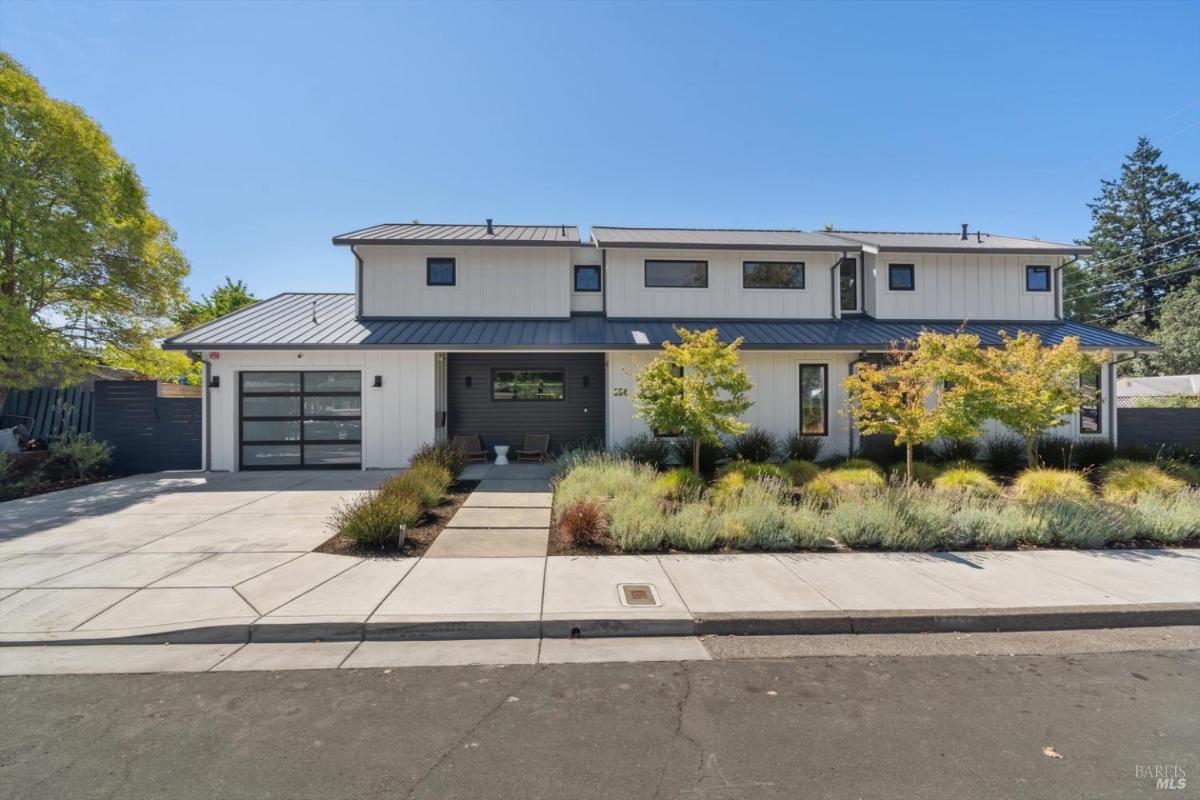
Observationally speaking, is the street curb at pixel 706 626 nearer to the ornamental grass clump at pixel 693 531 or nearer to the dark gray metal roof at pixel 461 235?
the ornamental grass clump at pixel 693 531

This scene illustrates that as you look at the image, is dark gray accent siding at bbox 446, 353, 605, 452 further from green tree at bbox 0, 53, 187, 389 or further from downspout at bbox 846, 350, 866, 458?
green tree at bbox 0, 53, 187, 389

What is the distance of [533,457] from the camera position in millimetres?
13867

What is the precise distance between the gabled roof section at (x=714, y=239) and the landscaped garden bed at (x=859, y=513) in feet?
23.0

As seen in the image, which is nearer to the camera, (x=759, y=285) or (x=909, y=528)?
(x=909, y=528)

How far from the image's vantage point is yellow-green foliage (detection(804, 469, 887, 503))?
27.1ft

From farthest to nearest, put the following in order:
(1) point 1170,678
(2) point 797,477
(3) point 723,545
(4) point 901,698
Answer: (2) point 797,477
(3) point 723,545
(1) point 1170,678
(4) point 901,698

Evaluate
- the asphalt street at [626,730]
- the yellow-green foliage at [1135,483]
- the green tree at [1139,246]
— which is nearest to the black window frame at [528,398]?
the asphalt street at [626,730]

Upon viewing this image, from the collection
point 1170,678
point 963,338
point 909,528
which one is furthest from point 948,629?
point 963,338

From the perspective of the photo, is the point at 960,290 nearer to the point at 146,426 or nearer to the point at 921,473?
the point at 921,473

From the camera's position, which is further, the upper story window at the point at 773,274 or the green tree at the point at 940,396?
the upper story window at the point at 773,274

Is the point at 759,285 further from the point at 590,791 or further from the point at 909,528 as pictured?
the point at 590,791

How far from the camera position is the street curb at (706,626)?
4.42 m

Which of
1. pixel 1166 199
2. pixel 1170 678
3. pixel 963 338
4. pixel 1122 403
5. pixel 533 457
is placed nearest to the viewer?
pixel 1170 678

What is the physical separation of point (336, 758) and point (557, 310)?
39.3ft
